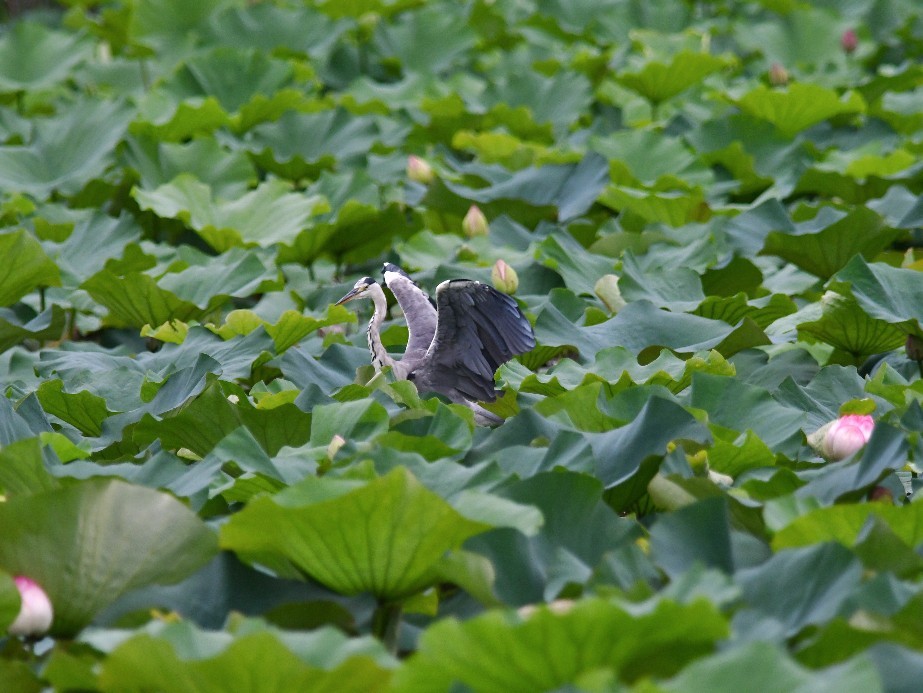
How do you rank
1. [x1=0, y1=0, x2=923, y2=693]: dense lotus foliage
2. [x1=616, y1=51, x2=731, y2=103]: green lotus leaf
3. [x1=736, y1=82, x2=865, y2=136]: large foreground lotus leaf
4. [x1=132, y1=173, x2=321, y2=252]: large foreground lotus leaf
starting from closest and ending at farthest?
[x1=0, y1=0, x2=923, y2=693]: dense lotus foliage, [x1=132, y1=173, x2=321, y2=252]: large foreground lotus leaf, [x1=736, y1=82, x2=865, y2=136]: large foreground lotus leaf, [x1=616, y1=51, x2=731, y2=103]: green lotus leaf

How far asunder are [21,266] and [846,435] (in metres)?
1.81

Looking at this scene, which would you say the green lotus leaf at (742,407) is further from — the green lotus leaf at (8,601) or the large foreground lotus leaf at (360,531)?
the green lotus leaf at (8,601)

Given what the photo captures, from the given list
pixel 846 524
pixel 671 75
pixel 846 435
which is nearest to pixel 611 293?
pixel 846 435

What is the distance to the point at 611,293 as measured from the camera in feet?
10.9

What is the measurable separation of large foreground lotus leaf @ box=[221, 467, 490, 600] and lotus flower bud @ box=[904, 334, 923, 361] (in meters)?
1.32

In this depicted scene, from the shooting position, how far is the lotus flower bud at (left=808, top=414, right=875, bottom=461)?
2.21m

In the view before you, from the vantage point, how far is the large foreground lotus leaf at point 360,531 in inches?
67.3

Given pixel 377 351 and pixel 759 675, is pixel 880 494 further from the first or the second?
pixel 377 351

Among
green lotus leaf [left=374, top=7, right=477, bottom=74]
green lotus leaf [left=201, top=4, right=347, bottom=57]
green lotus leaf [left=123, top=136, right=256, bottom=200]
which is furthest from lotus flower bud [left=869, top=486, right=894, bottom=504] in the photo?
green lotus leaf [left=201, top=4, right=347, bottom=57]

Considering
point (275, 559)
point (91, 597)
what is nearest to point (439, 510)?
point (275, 559)

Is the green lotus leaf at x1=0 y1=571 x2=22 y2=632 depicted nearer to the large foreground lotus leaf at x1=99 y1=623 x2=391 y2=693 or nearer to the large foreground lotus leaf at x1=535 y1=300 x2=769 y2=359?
the large foreground lotus leaf at x1=99 y1=623 x2=391 y2=693

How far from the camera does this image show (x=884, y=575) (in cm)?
163

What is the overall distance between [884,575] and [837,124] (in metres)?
3.68

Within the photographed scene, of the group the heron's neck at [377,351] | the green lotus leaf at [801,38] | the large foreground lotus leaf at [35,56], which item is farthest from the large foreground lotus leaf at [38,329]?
the green lotus leaf at [801,38]
